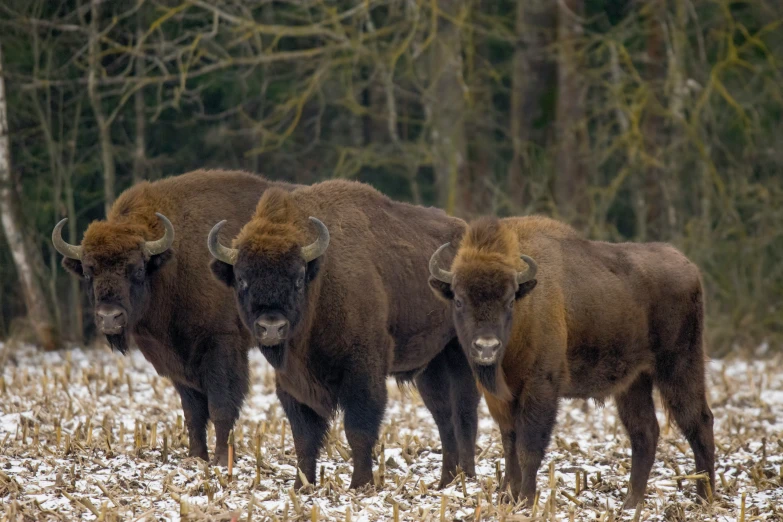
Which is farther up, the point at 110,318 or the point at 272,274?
the point at 272,274

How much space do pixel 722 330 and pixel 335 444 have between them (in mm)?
10447

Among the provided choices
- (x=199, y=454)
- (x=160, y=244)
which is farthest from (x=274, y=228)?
(x=199, y=454)

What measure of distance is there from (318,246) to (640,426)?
2.83 meters

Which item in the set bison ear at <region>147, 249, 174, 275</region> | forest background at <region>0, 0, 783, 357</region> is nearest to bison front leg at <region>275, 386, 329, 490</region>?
bison ear at <region>147, 249, 174, 275</region>

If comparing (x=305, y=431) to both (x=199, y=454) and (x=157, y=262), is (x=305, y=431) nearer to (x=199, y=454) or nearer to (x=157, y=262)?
(x=199, y=454)

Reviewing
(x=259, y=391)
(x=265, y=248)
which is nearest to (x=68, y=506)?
(x=265, y=248)

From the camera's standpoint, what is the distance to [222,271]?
741cm

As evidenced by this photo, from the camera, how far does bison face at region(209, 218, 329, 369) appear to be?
22.9ft

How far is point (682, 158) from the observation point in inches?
710

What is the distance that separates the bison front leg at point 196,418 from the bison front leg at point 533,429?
267cm

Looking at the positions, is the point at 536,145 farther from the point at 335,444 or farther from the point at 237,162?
the point at 335,444

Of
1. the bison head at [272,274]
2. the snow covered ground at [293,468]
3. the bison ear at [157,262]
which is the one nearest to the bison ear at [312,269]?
the bison head at [272,274]

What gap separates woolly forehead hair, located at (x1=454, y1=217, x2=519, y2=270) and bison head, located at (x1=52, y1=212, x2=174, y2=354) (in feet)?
8.10

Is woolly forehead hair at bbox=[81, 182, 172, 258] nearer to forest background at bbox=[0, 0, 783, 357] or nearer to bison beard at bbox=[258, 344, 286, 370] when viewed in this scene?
bison beard at bbox=[258, 344, 286, 370]
